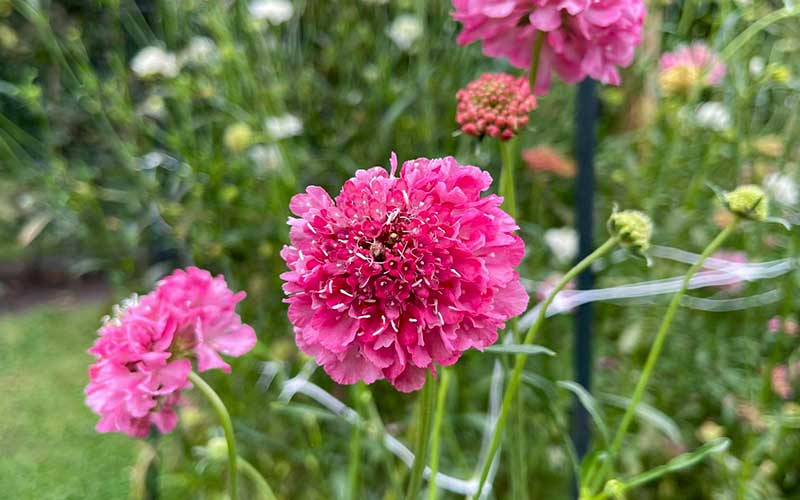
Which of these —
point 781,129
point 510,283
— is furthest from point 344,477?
point 781,129

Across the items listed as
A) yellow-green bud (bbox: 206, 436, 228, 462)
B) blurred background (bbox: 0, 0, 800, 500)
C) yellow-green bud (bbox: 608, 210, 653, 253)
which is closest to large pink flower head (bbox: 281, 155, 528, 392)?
yellow-green bud (bbox: 608, 210, 653, 253)

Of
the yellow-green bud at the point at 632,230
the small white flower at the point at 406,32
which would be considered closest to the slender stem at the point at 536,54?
the yellow-green bud at the point at 632,230

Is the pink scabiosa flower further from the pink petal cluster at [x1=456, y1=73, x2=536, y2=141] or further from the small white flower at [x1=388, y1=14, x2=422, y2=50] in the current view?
the pink petal cluster at [x1=456, y1=73, x2=536, y2=141]

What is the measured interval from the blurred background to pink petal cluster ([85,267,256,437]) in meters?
0.41

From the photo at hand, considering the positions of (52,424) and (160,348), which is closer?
(160,348)

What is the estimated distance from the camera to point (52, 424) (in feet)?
6.00

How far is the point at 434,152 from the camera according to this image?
3.63 ft

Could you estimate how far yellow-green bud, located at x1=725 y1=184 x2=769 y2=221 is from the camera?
1.54ft

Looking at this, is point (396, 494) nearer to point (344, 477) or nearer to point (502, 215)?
point (344, 477)

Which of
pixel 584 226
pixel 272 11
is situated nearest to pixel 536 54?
pixel 584 226

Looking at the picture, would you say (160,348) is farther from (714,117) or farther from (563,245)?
(714,117)

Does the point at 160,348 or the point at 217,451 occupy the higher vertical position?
the point at 160,348

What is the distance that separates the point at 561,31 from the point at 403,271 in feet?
0.81

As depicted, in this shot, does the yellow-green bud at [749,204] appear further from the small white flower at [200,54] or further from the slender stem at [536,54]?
the small white flower at [200,54]
